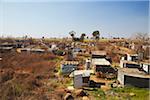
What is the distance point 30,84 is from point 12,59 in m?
4.84

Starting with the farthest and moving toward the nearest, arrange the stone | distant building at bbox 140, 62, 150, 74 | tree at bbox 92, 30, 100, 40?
1. tree at bbox 92, 30, 100, 40
2. distant building at bbox 140, 62, 150, 74
3. the stone

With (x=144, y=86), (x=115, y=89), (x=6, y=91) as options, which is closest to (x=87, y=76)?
(x=115, y=89)

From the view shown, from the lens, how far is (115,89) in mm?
6840

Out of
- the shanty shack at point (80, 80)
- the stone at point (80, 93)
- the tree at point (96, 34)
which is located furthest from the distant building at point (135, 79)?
the tree at point (96, 34)

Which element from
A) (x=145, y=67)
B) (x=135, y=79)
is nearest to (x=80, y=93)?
(x=135, y=79)

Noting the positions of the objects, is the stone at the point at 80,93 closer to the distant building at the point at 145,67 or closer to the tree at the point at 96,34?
the distant building at the point at 145,67

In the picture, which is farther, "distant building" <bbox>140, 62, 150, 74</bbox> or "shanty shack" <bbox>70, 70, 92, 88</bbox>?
"distant building" <bbox>140, 62, 150, 74</bbox>

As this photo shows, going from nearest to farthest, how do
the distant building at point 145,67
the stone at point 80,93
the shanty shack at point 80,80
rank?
the stone at point 80,93 → the shanty shack at point 80,80 → the distant building at point 145,67

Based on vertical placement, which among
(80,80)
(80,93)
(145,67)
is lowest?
(80,93)

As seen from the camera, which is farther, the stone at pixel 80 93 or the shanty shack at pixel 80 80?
the shanty shack at pixel 80 80

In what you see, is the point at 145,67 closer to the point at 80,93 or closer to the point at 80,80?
the point at 80,80

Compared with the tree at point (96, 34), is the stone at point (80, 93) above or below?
below

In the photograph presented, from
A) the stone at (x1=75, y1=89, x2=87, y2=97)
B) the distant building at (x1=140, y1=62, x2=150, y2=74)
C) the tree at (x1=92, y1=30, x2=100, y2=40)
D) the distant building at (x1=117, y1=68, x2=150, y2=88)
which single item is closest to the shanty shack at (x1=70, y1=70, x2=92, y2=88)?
the stone at (x1=75, y1=89, x2=87, y2=97)

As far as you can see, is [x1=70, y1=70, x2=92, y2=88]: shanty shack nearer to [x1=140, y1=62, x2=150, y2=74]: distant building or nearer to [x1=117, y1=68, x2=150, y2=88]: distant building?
[x1=117, y1=68, x2=150, y2=88]: distant building
